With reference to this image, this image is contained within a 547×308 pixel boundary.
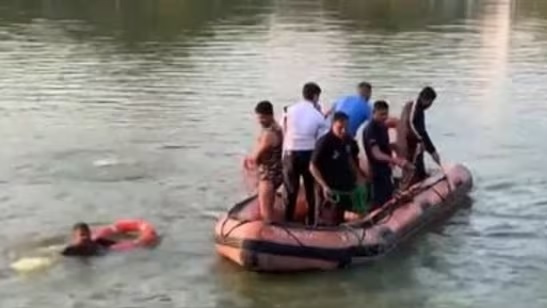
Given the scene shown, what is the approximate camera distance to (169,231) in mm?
15594

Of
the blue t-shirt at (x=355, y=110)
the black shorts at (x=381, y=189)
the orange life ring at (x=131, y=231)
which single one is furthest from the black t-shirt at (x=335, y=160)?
the orange life ring at (x=131, y=231)

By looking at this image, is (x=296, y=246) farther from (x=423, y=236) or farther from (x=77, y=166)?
(x=77, y=166)

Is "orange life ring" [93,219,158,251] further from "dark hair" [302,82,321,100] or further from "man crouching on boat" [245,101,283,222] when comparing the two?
"dark hair" [302,82,321,100]

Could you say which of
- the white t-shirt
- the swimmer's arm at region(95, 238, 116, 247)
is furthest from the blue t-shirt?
the swimmer's arm at region(95, 238, 116, 247)

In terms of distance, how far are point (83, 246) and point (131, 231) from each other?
1.21 m

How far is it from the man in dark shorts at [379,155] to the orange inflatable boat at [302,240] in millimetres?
213

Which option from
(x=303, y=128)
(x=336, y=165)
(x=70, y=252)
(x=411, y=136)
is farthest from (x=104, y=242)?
(x=411, y=136)

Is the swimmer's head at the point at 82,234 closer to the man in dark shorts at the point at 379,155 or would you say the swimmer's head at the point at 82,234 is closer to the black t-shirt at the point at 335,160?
the black t-shirt at the point at 335,160

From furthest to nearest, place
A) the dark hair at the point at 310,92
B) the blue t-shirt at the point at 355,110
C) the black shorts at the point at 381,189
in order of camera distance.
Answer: the blue t-shirt at the point at 355,110, the black shorts at the point at 381,189, the dark hair at the point at 310,92

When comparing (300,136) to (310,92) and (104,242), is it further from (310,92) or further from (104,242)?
(104,242)

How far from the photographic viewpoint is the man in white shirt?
14.0 metres

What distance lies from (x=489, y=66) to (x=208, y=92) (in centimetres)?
972

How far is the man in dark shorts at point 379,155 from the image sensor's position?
1474 centimetres

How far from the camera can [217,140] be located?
22.0 meters
